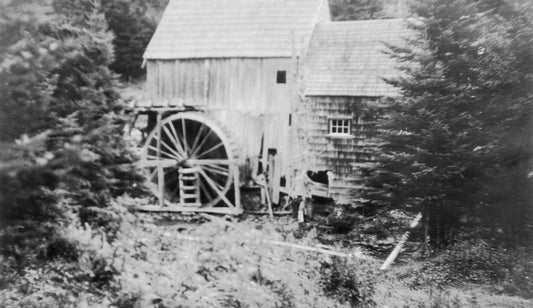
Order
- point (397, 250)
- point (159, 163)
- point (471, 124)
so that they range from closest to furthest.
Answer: point (471, 124), point (397, 250), point (159, 163)

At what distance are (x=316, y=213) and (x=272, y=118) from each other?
3171mm

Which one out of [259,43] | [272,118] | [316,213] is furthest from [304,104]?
[316,213]

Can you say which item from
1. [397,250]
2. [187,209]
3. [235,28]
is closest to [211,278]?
[397,250]

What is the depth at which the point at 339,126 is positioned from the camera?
856 centimetres

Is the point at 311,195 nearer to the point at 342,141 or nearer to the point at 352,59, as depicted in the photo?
the point at 342,141

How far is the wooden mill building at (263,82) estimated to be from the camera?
27.6 feet

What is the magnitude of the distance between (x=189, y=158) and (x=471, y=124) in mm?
6916

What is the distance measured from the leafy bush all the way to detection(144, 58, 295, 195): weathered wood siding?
412 cm

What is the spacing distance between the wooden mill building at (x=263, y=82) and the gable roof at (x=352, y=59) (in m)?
0.02

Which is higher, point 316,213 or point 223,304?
point 316,213

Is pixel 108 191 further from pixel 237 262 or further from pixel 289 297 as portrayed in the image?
pixel 289 297

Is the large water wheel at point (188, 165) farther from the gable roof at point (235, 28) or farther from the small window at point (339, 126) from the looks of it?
the small window at point (339, 126)

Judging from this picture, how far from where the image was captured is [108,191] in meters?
5.54

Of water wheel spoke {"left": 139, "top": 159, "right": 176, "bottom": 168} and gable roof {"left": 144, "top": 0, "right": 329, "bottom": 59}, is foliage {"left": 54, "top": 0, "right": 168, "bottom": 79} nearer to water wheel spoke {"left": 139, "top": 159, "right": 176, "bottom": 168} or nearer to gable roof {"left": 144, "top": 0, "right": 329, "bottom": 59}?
gable roof {"left": 144, "top": 0, "right": 329, "bottom": 59}
